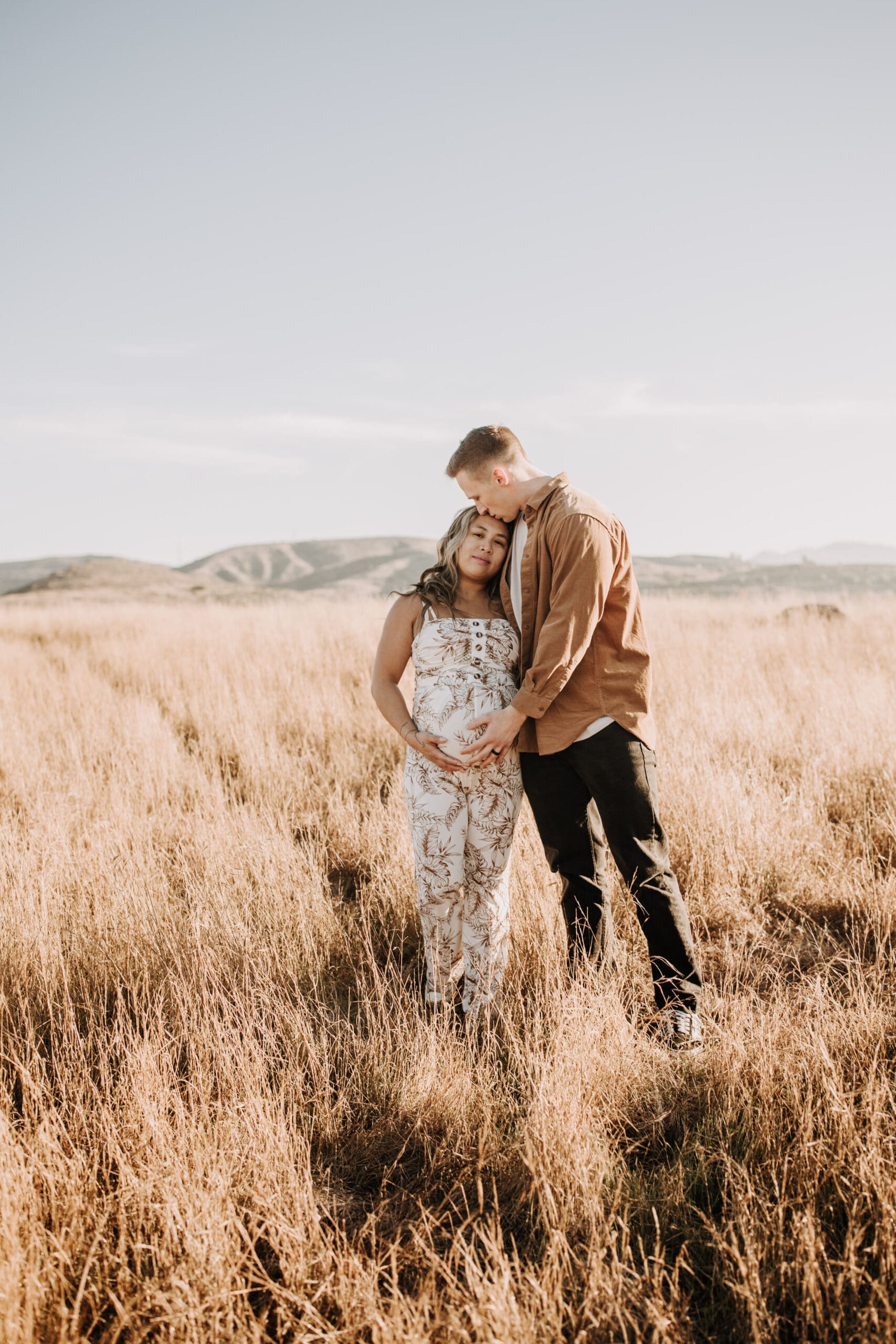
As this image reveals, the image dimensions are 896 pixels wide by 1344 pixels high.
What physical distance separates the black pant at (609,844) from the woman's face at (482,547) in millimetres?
738

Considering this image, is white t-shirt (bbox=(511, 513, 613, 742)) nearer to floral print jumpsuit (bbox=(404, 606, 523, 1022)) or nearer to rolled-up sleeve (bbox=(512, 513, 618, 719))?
floral print jumpsuit (bbox=(404, 606, 523, 1022))

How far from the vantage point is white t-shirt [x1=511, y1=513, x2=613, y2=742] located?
273 cm

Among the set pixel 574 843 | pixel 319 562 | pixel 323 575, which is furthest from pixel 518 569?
pixel 319 562

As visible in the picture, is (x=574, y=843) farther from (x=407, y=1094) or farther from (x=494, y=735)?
(x=407, y=1094)

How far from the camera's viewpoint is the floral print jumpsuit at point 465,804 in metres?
2.74

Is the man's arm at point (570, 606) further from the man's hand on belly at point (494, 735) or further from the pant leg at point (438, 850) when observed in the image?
the pant leg at point (438, 850)

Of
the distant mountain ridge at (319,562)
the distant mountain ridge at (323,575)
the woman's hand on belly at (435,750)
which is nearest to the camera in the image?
the woman's hand on belly at (435,750)

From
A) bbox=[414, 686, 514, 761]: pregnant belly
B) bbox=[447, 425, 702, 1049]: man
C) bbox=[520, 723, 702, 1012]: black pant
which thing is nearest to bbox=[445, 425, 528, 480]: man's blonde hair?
bbox=[447, 425, 702, 1049]: man

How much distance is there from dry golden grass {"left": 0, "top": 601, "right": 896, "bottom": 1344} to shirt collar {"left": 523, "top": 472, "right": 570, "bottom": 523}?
1.70m

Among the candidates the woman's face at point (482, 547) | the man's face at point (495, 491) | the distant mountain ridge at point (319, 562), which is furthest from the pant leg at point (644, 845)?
the distant mountain ridge at point (319, 562)

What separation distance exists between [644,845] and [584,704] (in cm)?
54

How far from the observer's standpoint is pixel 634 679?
2605 mm

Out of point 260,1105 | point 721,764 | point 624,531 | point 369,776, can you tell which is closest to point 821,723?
point 721,764

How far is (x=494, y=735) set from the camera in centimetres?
260
